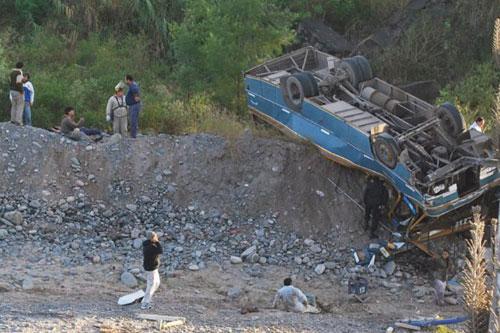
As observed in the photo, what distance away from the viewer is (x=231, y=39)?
61.2ft

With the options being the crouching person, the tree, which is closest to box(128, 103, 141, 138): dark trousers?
the crouching person

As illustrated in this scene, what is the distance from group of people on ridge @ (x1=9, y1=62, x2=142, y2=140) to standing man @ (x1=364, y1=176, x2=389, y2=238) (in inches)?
180

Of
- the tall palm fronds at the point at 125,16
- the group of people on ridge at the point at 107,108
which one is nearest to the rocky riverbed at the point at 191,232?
the group of people on ridge at the point at 107,108

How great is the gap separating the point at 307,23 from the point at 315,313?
573 inches

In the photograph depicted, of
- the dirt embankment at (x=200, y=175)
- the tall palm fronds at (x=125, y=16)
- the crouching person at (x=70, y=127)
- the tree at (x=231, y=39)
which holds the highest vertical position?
the tall palm fronds at (x=125, y=16)

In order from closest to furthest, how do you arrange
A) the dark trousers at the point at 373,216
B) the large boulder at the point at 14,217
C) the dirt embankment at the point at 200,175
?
the dark trousers at the point at 373,216 → the large boulder at the point at 14,217 → the dirt embankment at the point at 200,175

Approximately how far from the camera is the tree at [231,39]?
18.5 meters

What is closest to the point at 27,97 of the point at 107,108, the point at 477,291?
the point at 107,108

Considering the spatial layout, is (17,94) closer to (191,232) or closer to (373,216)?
(191,232)

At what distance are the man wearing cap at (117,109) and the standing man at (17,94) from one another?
1645mm

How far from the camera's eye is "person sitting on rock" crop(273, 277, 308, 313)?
1272 centimetres

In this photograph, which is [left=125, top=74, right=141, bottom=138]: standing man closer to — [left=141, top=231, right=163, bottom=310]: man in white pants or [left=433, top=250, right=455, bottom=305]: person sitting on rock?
[left=141, top=231, right=163, bottom=310]: man in white pants

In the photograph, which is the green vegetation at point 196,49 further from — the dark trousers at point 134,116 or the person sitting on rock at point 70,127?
the person sitting on rock at point 70,127

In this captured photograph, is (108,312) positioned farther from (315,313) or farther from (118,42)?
(118,42)
